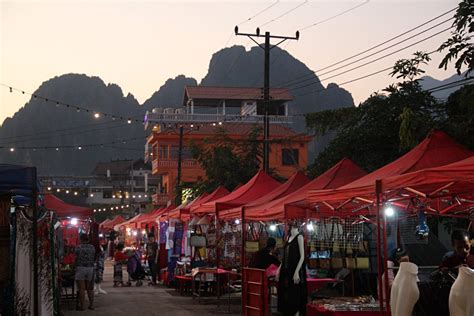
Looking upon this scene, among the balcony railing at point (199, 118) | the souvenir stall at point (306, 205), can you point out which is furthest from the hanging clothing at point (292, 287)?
the balcony railing at point (199, 118)

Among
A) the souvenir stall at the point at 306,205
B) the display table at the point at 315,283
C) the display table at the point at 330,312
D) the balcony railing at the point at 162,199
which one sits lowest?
the display table at the point at 330,312

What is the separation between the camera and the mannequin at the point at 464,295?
7910 mm

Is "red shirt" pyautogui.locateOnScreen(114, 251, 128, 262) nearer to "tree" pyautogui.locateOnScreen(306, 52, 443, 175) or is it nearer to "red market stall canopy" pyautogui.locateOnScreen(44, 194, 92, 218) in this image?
"red market stall canopy" pyautogui.locateOnScreen(44, 194, 92, 218)

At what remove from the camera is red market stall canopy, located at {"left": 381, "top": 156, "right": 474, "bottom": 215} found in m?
8.44

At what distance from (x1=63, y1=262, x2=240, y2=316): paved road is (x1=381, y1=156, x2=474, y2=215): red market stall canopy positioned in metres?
5.96

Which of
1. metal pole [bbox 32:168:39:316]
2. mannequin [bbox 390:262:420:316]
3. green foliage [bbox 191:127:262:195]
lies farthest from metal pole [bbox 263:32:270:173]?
mannequin [bbox 390:262:420:316]

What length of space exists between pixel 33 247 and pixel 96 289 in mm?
14315

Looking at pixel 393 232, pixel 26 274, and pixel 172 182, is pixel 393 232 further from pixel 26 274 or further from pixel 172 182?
pixel 172 182

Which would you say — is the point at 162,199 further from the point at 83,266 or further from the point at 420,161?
the point at 420,161

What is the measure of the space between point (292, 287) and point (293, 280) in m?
0.14

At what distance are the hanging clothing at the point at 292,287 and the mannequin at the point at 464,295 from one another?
185 inches

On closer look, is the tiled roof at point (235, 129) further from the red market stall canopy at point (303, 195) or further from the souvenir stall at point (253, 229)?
the red market stall canopy at point (303, 195)

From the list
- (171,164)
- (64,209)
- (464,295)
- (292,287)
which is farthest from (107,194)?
(464,295)

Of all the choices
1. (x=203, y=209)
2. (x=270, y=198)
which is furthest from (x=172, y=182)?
(x=270, y=198)
